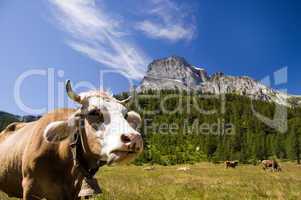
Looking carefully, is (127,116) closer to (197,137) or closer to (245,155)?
(245,155)

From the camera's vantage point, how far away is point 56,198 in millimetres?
7219

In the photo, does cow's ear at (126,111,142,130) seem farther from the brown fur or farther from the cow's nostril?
the cow's nostril

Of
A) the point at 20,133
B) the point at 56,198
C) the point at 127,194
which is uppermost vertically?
the point at 20,133

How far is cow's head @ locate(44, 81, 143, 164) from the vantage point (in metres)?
6.07

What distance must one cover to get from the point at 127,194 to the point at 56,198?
23.5 ft

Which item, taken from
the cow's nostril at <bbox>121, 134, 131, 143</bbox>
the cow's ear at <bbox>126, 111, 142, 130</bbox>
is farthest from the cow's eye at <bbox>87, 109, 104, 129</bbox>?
the cow's ear at <bbox>126, 111, 142, 130</bbox>

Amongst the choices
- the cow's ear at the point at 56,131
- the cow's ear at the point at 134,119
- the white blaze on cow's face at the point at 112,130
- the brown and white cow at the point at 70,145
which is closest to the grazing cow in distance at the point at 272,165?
the cow's ear at the point at 134,119

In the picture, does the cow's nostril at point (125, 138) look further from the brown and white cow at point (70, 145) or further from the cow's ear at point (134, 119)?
the cow's ear at point (134, 119)

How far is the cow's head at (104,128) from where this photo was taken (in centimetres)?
607

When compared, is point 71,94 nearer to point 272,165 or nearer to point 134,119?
point 134,119

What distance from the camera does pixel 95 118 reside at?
6.87 metres

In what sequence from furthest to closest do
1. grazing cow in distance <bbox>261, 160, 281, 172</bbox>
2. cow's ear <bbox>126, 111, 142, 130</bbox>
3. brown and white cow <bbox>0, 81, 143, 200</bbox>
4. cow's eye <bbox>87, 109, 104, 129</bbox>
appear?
grazing cow in distance <bbox>261, 160, 281, 172</bbox>, cow's ear <bbox>126, 111, 142, 130</bbox>, cow's eye <bbox>87, 109, 104, 129</bbox>, brown and white cow <bbox>0, 81, 143, 200</bbox>

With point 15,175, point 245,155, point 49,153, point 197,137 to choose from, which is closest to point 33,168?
point 49,153

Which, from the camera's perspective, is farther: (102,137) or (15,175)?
(15,175)
